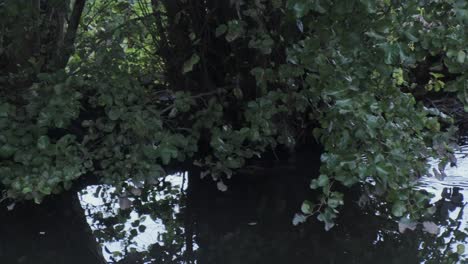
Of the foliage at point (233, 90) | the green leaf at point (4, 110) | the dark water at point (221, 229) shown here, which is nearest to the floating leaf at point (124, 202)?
the dark water at point (221, 229)

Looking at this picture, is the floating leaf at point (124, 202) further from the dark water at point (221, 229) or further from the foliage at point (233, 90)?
the foliage at point (233, 90)

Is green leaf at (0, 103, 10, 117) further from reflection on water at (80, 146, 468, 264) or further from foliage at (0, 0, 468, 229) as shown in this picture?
reflection on water at (80, 146, 468, 264)

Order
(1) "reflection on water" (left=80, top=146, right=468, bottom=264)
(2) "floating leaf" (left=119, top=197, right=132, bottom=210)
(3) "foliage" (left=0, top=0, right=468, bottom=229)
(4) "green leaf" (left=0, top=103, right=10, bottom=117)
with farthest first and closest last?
1. (2) "floating leaf" (left=119, top=197, right=132, bottom=210)
2. (4) "green leaf" (left=0, top=103, right=10, bottom=117)
3. (1) "reflection on water" (left=80, top=146, right=468, bottom=264)
4. (3) "foliage" (left=0, top=0, right=468, bottom=229)

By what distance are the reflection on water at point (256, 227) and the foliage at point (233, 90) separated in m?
0.19

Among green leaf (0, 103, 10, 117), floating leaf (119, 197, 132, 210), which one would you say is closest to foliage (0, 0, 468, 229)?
green leaf (0, 103, 10, 117)

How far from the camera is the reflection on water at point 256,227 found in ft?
11.7

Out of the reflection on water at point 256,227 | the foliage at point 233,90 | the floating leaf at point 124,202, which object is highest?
the foliage at point 233,90

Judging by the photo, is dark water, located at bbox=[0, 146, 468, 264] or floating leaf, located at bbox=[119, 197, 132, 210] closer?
dark water, located at bbox=[0, 146, 468, 264]

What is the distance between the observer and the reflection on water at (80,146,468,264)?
3570 millimetres

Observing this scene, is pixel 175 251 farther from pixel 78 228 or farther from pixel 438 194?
pixel 438 194

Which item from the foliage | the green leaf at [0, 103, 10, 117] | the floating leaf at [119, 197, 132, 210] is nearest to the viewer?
the foliage

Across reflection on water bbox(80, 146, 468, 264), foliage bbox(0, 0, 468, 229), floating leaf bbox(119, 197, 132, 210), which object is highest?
foliage bbox(0, 0, 468, 229)

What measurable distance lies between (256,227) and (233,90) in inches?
47.1

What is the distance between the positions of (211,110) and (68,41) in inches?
47.1
